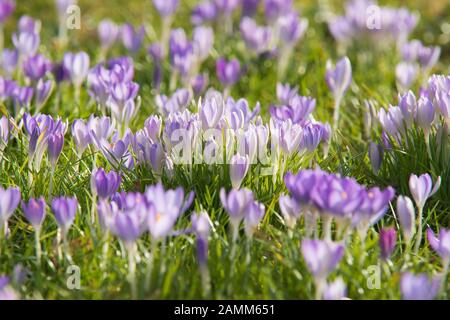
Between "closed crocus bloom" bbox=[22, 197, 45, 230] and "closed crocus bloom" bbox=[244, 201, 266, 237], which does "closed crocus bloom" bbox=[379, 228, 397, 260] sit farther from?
"closed crocus bloom" bbox=[22, 197, 45, 230]

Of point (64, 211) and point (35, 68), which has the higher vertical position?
point (35, 68)

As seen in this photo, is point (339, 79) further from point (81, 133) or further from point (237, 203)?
point (237, 203)

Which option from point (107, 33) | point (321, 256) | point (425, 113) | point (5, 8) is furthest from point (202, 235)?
point (5, 8)

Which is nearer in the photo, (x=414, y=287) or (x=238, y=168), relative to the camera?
(x=414, y=287)

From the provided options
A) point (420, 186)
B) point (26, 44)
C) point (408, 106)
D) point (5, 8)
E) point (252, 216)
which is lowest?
point (252, 216)

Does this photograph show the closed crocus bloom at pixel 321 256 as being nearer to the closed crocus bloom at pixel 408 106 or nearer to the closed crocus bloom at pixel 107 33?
the closed crocus bloom at pixel 408 106

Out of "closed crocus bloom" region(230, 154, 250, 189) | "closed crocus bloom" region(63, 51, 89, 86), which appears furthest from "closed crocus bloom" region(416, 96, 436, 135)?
"closed crocus bloom" region(63, 51, 89, 86)
